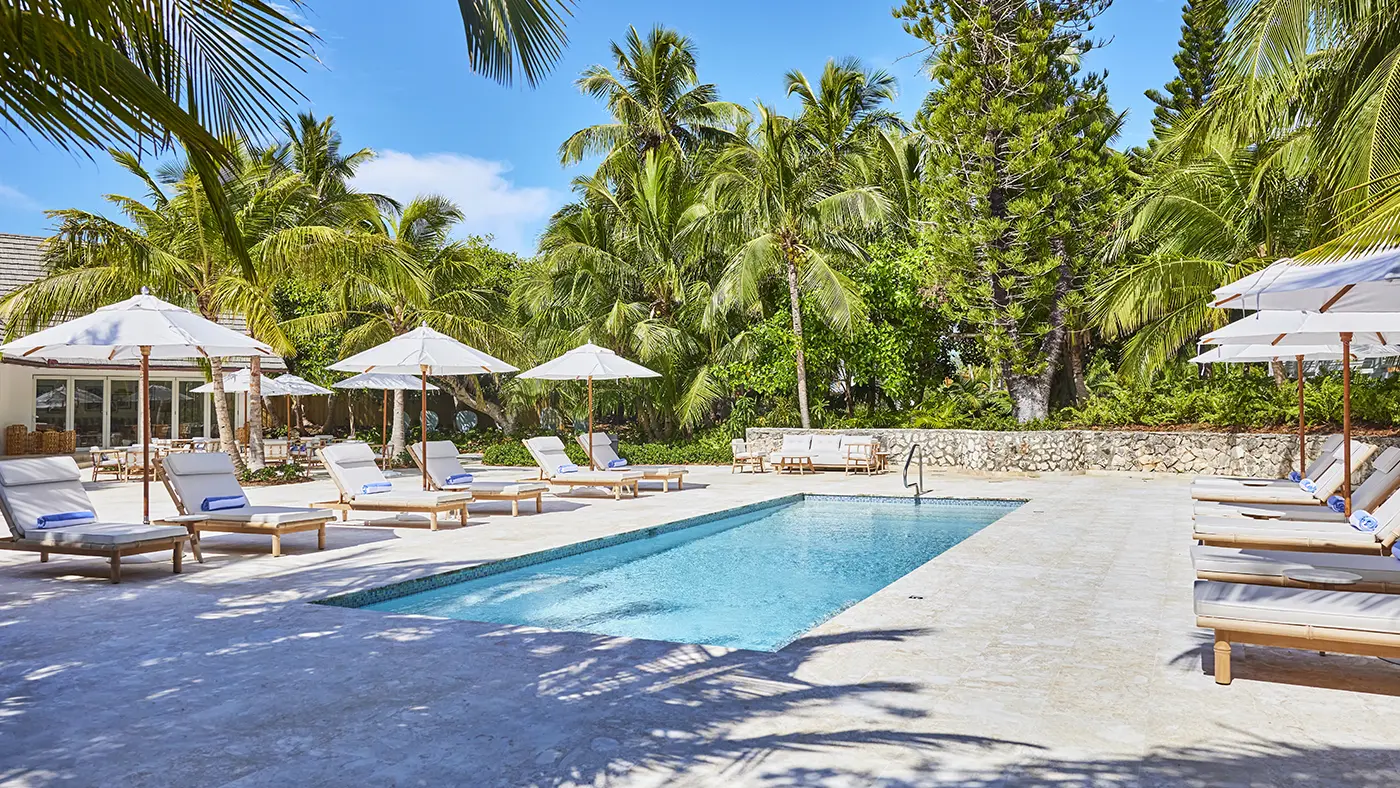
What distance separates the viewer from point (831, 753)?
3.53m

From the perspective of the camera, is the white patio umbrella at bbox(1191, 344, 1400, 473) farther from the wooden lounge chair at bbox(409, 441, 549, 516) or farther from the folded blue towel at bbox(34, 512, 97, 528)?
the folded blue towel at bbox(34, 512, 97, 528)

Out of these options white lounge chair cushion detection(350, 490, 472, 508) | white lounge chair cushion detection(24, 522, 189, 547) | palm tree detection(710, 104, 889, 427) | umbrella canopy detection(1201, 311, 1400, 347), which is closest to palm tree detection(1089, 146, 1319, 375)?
palm tree detection(710, 104, 889, 427)

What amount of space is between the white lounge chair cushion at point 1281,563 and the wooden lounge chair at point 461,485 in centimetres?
809

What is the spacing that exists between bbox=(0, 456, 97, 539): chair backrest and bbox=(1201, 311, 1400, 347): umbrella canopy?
32.4ft

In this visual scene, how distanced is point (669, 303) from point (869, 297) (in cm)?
478

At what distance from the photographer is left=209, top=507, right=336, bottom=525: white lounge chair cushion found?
8734 mm

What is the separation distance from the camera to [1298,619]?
13.6 ft

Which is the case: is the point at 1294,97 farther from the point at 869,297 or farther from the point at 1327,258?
the point at 1327,258

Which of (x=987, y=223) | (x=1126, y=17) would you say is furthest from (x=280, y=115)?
(x=1126, y=17)

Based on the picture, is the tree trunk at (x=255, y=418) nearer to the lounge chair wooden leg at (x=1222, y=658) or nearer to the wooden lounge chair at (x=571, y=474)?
the wooden lounge chair at (x=571, y=474)

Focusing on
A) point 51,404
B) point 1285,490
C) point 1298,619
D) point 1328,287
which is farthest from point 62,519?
point 51,404

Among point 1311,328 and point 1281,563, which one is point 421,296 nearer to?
point 1311,328

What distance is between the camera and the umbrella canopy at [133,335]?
867 cm

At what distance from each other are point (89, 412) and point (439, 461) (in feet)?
52.4
